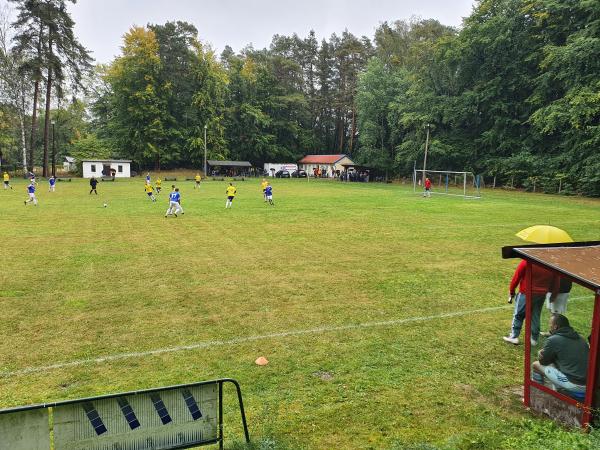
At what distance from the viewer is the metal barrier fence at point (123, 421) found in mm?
3326

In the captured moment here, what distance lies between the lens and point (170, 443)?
3889mm

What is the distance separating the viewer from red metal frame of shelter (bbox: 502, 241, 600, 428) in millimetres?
4570

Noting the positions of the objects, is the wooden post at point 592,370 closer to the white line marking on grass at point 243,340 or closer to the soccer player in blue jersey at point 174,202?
the white line marking on grass at point 243,340

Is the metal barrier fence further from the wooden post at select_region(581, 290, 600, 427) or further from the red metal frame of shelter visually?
the wooden post at select_region(581, 290, 600, 427)

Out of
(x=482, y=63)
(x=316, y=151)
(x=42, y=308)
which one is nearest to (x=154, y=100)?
(x=316, y=151)

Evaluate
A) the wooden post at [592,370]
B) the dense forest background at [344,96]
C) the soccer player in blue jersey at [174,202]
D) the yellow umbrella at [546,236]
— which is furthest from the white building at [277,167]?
the wooden post at [592,370]

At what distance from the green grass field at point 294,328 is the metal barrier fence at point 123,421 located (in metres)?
0.80

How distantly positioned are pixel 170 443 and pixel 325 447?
1584 mm

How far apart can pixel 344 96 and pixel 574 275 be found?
261 feet

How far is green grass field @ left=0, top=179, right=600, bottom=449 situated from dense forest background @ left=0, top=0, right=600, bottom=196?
1306 inches

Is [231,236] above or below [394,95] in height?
below

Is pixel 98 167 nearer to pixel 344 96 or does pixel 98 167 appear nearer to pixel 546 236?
pixel 344 96

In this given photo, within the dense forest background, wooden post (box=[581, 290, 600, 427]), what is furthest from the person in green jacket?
the dense forest background

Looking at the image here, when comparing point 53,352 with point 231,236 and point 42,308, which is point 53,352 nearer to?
point 42,308
